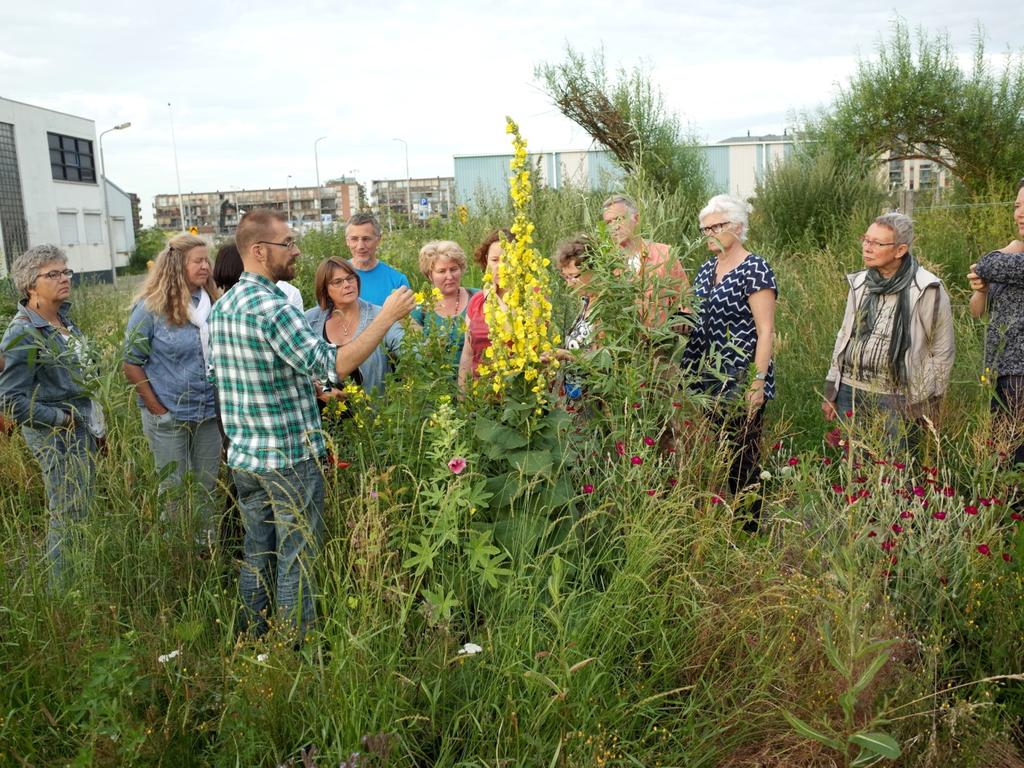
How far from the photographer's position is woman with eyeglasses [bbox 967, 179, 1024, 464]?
11.9 ft

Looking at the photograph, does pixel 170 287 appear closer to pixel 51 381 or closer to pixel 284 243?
pixel 51 381

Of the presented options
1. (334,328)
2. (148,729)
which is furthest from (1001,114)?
(148,729)

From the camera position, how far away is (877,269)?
402 centimetres

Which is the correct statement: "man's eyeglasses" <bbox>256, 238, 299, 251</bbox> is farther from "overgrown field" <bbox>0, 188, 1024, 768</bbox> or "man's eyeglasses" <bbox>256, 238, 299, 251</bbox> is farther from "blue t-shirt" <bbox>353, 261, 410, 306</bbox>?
"blue t-shirt" <bbox>353, 261, 410, 306</bbox>

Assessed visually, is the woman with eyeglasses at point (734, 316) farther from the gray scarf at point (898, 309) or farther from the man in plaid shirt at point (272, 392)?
the man in plaid shirt at point (272, 392)

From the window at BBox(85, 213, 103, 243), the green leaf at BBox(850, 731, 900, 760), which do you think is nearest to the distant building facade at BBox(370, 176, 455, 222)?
the green leaf at BBox(850, 731, 900, 760)

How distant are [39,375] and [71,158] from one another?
46.9 meters

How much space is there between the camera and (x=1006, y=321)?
12.2 ft

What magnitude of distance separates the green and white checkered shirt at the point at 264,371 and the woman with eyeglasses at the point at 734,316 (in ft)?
6.02

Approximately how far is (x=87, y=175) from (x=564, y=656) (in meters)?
50.8

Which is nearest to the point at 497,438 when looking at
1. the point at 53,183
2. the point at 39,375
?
the point at 39,375

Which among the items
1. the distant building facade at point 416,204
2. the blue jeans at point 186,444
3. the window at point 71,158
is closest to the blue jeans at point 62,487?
the blue jeans at point 186,444

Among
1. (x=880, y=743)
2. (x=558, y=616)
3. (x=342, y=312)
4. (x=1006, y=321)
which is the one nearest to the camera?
(x=880, y=743)

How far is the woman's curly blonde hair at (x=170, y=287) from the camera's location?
4.14 metres
